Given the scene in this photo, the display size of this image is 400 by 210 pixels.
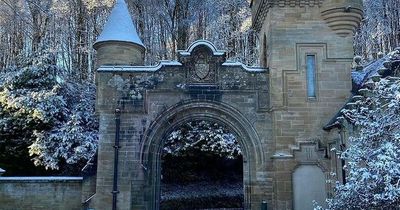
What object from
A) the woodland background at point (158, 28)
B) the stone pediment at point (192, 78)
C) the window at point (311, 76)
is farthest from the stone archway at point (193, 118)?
the woodland background at point (158, 28)

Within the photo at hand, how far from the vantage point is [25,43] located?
27.1 meters

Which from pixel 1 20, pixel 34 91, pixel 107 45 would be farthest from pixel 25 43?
pixel 107 45

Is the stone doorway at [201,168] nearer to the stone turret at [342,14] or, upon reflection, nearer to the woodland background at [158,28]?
the woodland background at [158,28]

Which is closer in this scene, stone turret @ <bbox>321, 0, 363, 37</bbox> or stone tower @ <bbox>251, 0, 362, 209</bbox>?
stone tower @ <bbox>251, 0, 362, 209</bbox>

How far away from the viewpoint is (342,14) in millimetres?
13719

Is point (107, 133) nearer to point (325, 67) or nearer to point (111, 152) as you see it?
point (111, 152)

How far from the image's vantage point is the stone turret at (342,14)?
13.7m

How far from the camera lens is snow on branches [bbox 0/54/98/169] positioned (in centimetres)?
1923

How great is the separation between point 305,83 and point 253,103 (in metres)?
1.70

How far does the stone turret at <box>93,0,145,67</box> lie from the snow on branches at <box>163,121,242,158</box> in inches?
279

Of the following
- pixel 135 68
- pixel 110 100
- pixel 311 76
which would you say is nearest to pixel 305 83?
pixel 311 76

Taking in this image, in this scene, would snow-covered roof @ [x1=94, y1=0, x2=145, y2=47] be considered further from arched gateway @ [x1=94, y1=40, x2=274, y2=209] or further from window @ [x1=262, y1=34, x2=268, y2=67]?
window @ [x1=262, y1=34, x2=268, y2=67]

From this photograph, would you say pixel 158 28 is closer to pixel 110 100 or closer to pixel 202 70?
pixel 202 70

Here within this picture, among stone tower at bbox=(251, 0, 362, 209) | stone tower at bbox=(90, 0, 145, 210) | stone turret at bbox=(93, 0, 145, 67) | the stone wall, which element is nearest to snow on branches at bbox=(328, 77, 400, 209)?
stone tower at bbox=(251, 0, 362, 209)
